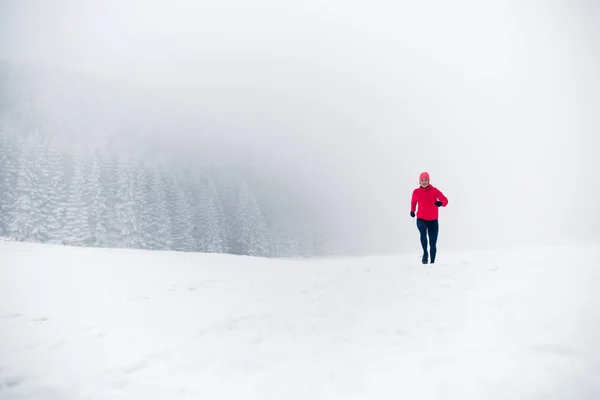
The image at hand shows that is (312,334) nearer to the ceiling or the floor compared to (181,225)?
nearer to the floor

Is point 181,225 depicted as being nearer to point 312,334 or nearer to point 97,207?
point 97,207

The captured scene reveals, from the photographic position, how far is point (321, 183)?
176750mm

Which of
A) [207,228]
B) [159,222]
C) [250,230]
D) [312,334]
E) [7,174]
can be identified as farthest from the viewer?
[250,230]

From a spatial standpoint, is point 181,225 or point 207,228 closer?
point 181,225

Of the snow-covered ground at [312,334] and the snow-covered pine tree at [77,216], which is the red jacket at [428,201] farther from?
the snow-covered pine tree at [77,216]

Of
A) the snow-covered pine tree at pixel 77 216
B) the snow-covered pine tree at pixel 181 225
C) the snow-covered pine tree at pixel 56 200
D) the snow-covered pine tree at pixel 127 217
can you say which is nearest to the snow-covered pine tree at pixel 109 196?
the snow-covered pine tree at pixel 127 217

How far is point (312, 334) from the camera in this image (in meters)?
6.40

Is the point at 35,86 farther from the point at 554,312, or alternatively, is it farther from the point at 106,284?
the point at 554,312

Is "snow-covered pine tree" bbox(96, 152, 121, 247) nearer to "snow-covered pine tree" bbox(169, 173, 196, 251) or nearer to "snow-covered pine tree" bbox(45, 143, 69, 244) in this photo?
"snow-covered pine tree" bbox(45, 143, 69, 244)

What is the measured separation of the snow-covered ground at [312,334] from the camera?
14.9ft

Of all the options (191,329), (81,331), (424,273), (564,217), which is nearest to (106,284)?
(81,331)

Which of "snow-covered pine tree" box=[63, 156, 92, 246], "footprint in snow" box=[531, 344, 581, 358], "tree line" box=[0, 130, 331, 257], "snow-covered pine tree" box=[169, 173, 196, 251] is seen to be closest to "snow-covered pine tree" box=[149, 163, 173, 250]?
"tree line" box=[0, 130, 331, 257]

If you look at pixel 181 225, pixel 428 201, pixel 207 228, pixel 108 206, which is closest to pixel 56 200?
pixel 108 206

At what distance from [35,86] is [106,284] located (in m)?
154
